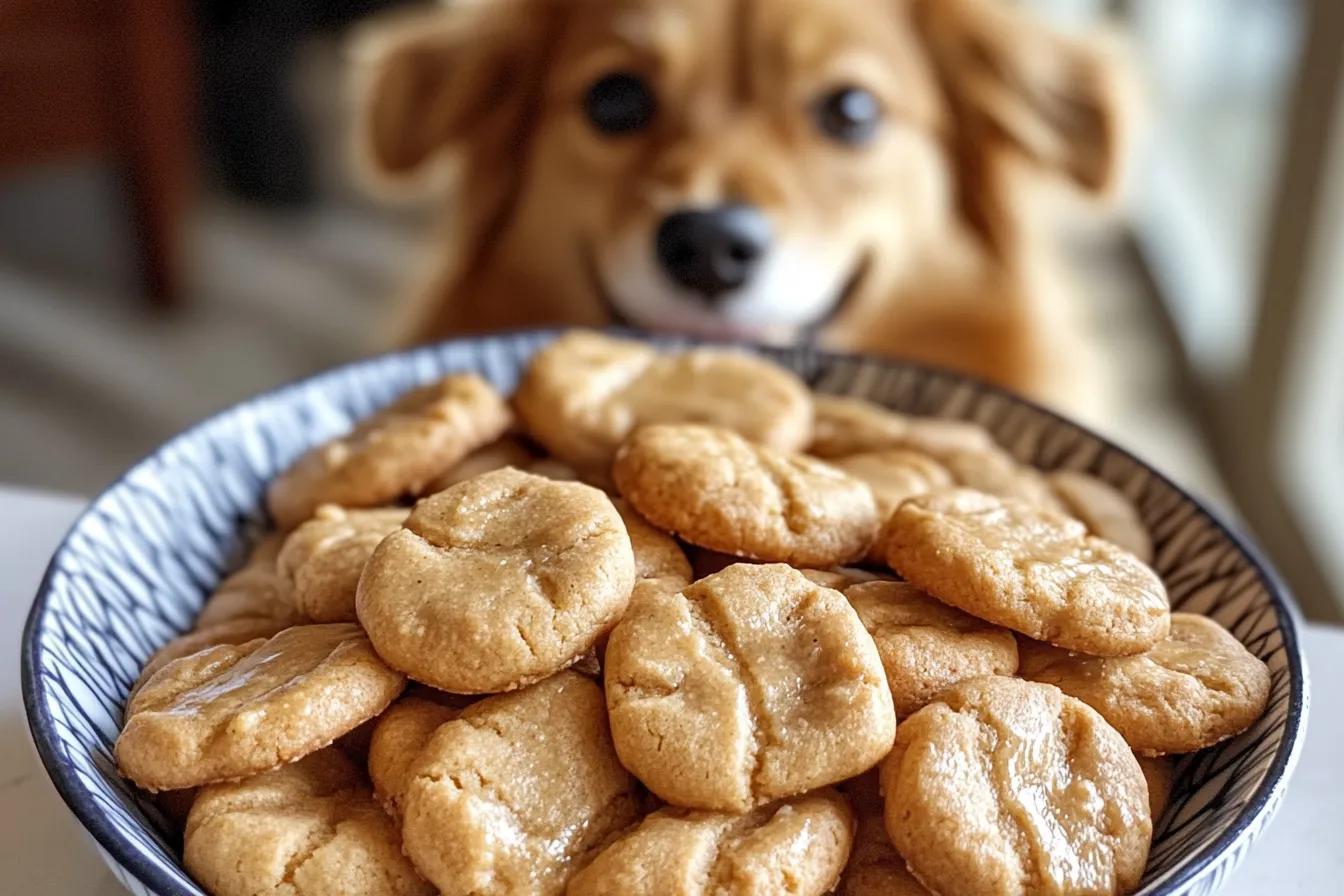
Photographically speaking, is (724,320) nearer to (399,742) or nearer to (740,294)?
(740,294)

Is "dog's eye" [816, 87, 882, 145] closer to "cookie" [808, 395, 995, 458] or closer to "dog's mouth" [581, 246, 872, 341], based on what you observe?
"dog's mouth" [581, 246, 872, 341]

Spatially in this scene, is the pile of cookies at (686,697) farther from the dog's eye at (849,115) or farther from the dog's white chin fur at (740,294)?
the dog's eye at (849,115)

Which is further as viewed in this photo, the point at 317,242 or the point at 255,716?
the point at 317,242

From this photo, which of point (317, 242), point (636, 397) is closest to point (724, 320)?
point (636, 397)

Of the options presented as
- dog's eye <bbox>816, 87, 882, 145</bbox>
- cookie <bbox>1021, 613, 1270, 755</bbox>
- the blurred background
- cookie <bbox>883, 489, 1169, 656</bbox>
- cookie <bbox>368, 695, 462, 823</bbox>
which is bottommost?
the blurred background

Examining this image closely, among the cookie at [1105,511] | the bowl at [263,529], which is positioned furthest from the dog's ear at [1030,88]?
the cookie at [1105,511]

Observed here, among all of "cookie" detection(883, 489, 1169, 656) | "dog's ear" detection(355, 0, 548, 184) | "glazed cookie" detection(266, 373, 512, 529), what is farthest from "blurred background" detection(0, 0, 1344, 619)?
"cookie" detection(883, 489, 1169, 656)

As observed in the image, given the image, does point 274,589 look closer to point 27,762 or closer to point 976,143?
point 27,762
